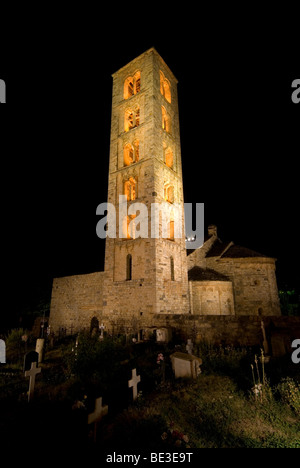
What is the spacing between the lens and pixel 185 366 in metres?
6.92

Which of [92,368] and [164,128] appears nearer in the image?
[92,368]

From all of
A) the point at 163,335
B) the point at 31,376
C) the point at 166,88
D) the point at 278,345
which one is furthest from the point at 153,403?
the point at 166,88

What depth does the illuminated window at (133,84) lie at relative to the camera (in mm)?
20781

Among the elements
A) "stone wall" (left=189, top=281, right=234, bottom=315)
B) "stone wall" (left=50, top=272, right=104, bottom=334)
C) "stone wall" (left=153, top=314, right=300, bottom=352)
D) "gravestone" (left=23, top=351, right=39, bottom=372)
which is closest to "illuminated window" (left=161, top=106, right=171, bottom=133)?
"stone wall" (left=189, top=281, right=234, bottom=315)

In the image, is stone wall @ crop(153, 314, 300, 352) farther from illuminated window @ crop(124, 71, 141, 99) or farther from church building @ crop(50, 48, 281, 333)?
illuminated window @ crop(124, 71, 141, 99)

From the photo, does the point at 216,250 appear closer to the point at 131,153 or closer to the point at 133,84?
the point at 131,153

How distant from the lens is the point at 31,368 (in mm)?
6230

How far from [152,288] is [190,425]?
9.70 meters

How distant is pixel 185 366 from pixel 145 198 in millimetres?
11180

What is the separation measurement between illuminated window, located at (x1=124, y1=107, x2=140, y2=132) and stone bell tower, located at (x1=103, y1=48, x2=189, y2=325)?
0.08m

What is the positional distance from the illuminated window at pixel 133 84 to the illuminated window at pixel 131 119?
169 cm

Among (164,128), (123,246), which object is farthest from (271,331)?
(164,128)

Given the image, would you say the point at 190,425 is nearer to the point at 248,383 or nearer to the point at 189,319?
the point at 248,383

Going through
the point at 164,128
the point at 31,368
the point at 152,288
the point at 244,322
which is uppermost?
the point at 164,128
